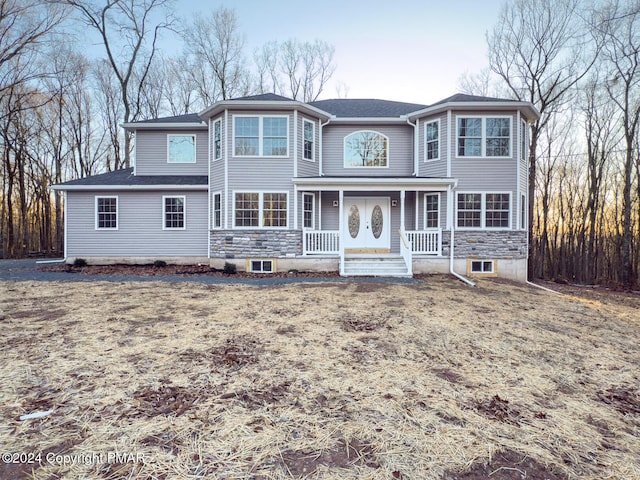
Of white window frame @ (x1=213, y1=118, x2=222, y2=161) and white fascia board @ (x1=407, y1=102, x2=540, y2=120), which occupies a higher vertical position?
white fascia board @ (x1=407, y1=102, x2=540, y2=120)

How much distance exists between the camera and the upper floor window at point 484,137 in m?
11.5

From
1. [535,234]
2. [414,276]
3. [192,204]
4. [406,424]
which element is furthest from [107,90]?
[535,234]

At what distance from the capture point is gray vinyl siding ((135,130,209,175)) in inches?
526

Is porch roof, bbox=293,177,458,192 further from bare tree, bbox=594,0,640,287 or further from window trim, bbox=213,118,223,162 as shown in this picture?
bare tree, bbox=594,0,640,287

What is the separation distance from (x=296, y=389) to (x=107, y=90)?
26555mm

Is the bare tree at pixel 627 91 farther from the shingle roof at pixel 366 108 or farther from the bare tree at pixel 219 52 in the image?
the bare tree at pixel 219 52

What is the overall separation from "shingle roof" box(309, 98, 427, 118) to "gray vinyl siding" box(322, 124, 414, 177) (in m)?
0.53

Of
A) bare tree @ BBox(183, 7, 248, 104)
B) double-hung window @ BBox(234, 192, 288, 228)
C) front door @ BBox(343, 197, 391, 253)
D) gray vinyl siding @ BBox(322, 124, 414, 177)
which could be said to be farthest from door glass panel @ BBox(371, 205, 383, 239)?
bare tree @ BBox(183, 7, 248, 104)

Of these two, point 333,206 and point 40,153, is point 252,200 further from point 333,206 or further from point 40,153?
point 40,153

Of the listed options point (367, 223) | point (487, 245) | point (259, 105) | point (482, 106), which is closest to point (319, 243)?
point (367, 223)

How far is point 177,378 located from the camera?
327cm

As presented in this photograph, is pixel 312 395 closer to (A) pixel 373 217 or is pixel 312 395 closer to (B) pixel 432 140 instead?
(A) pixel 373 217

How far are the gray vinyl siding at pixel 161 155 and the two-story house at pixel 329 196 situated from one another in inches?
13.8

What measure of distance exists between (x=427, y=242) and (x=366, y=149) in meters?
4.39
